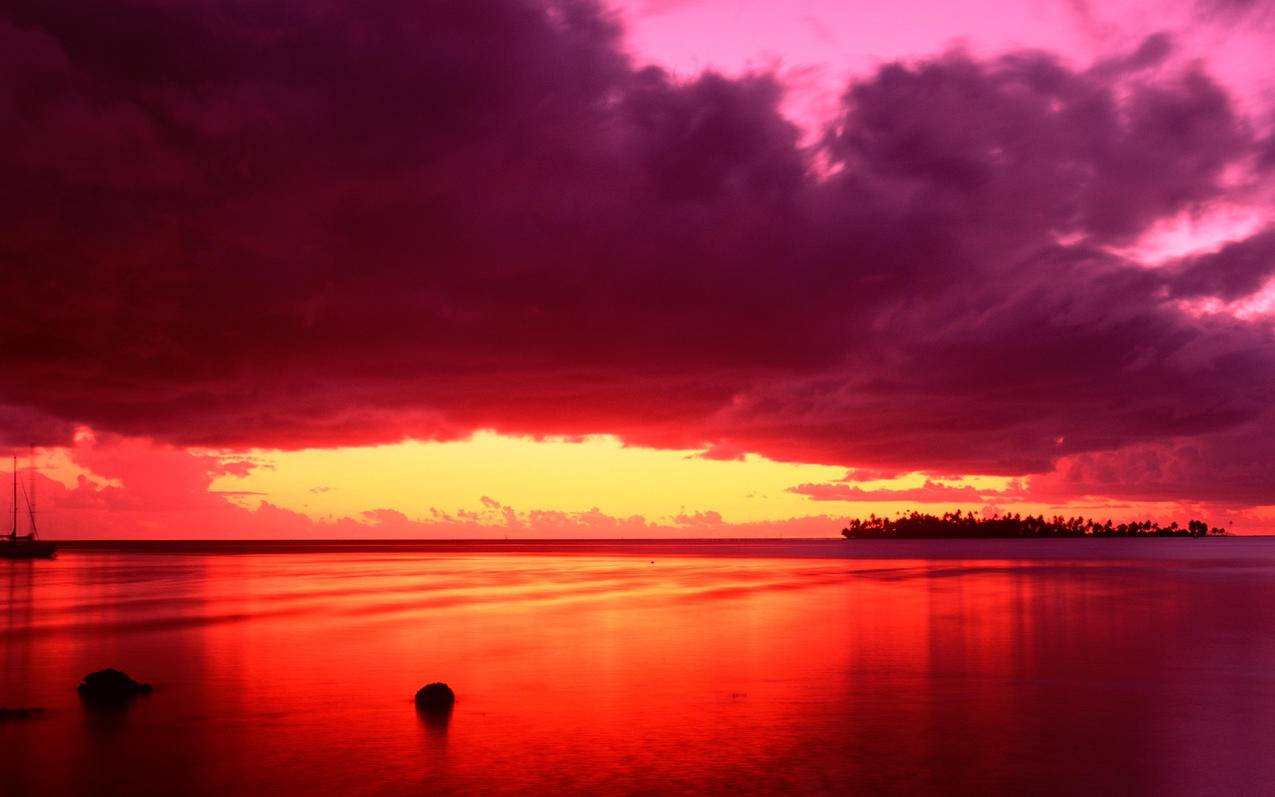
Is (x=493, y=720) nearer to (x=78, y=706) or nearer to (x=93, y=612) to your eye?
(x=78, y=706)

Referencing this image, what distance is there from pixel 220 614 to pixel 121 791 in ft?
124

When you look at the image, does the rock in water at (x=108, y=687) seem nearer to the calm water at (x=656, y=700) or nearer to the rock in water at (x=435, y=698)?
the calm water at (x=656, y=700)

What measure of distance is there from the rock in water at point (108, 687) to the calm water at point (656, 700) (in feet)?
1.94

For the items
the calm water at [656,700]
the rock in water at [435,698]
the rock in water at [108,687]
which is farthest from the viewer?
the rock in water at [108,687]

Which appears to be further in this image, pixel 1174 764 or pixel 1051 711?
pixel 1051 711

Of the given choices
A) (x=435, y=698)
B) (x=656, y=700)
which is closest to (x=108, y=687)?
(x=435, y=698)

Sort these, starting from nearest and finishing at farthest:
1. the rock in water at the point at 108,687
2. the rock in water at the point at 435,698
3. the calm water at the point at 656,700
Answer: the calm water at the point at 656,700 → the rock in water at the point at 435,698 → the rock in water at the point at 108,687

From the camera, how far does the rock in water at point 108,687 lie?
25812mm

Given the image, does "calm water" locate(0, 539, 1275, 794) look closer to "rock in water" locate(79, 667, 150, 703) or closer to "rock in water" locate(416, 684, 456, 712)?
"rock in water" locate(416, 684, 456, 712)

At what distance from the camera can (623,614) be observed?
52.0m

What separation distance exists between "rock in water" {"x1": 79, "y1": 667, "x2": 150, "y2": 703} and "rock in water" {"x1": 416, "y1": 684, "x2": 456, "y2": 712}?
24.6ft

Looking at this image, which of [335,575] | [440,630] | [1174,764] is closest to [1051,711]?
[1174,764]

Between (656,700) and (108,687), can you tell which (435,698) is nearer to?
(656,700)

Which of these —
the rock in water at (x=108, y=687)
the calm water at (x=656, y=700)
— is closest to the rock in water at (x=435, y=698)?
the calm water at (x=656, y=700)
